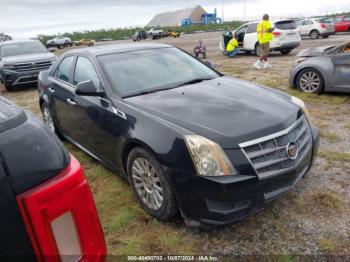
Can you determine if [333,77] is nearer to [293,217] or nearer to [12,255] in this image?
[293,217]

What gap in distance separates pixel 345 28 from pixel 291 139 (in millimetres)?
28952

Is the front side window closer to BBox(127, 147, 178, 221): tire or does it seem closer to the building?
BBox(127, 147, 178, 221): tire

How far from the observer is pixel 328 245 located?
9.00ft

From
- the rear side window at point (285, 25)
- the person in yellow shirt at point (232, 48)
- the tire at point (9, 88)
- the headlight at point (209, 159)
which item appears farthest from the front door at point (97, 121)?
the rear side window at point (285, 25)

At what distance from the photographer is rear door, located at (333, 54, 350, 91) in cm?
690

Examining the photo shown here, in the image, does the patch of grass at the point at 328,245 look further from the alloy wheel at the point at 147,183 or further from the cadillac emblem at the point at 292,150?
the alloy wheel at the point at 147,183

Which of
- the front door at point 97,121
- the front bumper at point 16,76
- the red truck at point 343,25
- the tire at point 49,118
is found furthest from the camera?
the red truck at point 343,25

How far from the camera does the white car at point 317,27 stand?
79.4 feet

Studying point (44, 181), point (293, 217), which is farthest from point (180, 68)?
point (44, 181)

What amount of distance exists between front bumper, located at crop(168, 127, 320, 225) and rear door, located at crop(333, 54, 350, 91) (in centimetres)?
505

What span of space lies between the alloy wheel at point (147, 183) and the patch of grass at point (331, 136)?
10.1 ft

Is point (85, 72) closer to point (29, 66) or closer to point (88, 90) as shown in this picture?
point (88, 90)

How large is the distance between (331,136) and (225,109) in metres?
2.74

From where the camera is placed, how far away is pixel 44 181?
1.21m
